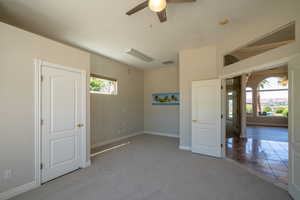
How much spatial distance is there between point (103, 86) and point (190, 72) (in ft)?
10.4

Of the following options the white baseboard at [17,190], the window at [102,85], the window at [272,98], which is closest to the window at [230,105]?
the window at [272,98]

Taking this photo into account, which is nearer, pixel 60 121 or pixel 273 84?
pixel 60 121

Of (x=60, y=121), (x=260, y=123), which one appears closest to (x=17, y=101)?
(x=60, y=121)

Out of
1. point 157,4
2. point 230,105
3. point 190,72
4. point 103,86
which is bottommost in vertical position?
point 230,105

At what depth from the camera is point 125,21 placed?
285cm

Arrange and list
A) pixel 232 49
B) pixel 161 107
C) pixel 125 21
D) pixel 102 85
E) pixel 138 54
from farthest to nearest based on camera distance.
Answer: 1. pixel 161 107
2. pixel 102 85
3. pixel 138 54
4. pixel 232 49
5. pixel 125 21

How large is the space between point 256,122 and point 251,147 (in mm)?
5814

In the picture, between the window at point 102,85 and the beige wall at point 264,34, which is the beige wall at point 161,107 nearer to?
the window at point 102,85

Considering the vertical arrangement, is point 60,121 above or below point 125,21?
below

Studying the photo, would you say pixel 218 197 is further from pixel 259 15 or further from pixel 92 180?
pixel 259 15

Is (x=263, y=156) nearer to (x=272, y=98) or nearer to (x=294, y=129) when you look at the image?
(x=294, y=129)

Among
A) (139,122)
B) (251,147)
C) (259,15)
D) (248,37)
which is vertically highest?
(259,15)

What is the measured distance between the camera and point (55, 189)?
239 centimetres

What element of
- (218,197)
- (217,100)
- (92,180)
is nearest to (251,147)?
(217,100)
